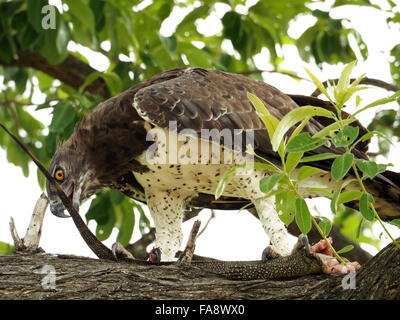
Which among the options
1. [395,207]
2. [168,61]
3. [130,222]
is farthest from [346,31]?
[130,222]

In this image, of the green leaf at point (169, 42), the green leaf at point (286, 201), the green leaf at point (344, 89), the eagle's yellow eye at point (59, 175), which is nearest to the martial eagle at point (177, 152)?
the eagle's yellow eye at point (59, 175)

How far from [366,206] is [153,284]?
0.99 m

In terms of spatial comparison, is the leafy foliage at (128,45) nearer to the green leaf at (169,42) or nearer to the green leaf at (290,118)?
the green leaf at (169,42)

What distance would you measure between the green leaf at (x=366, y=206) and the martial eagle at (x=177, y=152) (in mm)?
1257

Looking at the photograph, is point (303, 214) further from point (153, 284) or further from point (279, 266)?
point (153, 284)

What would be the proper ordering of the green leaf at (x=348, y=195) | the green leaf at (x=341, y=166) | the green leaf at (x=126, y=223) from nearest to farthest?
1. the green leaf at (x=341, y=166)
2. the green leaf at (x=348, y=195)
3. the green leaf at (x=126, y=223)

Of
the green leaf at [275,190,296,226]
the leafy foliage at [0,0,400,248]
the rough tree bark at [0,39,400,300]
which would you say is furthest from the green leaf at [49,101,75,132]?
the green leaf at [275,190,296,226]

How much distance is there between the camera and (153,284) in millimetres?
2836

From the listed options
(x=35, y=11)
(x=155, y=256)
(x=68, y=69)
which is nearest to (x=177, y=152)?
(x=155, y=256)

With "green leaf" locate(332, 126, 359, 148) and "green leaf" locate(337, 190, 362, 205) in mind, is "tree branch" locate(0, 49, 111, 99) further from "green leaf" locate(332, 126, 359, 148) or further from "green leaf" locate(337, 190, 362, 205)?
"green leaf" locate(332, 126, 359, 148)

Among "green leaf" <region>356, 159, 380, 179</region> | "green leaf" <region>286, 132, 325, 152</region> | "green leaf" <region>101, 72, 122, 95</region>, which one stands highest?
"green leaf" <region>101, 72, 122, 95</region>

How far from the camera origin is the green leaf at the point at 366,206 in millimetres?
2436

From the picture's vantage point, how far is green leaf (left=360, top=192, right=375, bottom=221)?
2.44m

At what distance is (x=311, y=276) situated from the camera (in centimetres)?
284
